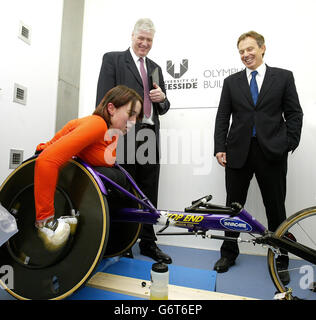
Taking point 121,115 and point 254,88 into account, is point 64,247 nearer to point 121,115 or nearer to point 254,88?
point 121,115

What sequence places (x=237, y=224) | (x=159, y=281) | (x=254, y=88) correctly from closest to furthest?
(x=159, y=281) < (x=237, y=224) < (x=254, y=88)

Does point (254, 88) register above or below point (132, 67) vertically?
below

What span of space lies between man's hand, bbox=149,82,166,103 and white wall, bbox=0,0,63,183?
0.99 metres

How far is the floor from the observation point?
1.46m

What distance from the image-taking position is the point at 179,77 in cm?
244

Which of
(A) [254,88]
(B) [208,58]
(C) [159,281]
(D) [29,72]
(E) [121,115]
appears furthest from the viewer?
(B) [208,58]

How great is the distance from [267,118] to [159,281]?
1.24 metres

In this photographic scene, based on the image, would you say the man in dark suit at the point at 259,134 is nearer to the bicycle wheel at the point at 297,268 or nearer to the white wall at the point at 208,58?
the bicycle wheel at the point at 297,268

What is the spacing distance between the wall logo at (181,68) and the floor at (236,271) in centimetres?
155

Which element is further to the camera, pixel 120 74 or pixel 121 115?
pixel 120 74

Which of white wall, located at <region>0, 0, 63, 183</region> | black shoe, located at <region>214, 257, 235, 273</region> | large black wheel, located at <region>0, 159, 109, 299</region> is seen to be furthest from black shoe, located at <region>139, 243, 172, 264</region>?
white wall, located at <region>0, 0, 63, 183</region>

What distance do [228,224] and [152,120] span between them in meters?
1.02

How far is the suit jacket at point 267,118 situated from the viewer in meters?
1.71

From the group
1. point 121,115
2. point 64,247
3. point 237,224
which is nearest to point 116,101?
point 121,115
